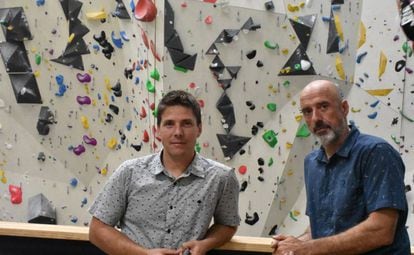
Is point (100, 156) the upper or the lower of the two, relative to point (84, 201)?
upper

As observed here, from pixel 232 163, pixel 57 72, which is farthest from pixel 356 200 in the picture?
pixel 57 72

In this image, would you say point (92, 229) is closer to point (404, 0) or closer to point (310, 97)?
point (310, 97)

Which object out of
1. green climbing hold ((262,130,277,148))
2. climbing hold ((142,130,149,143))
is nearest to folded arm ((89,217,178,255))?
climbing hold ((142,130,149,143))

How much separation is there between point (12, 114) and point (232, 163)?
161 centimetres

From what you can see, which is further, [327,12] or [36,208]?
[36,208]

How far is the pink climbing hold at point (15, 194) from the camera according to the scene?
141 inches

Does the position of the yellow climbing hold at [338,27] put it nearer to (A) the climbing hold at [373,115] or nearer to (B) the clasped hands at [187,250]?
(A) the climbing hold at [373,115]

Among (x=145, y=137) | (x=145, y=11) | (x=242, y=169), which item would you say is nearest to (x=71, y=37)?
(x=145, y=11)

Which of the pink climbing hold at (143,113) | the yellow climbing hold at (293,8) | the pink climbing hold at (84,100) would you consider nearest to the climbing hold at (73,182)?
the pink climbing hold at (84,100)

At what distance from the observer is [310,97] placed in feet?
6.77

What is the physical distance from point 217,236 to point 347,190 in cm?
59

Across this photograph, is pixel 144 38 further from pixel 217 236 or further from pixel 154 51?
pixel 217 236

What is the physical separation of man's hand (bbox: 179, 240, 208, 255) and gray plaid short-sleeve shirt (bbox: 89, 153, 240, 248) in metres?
0.04

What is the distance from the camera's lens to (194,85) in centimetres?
331
